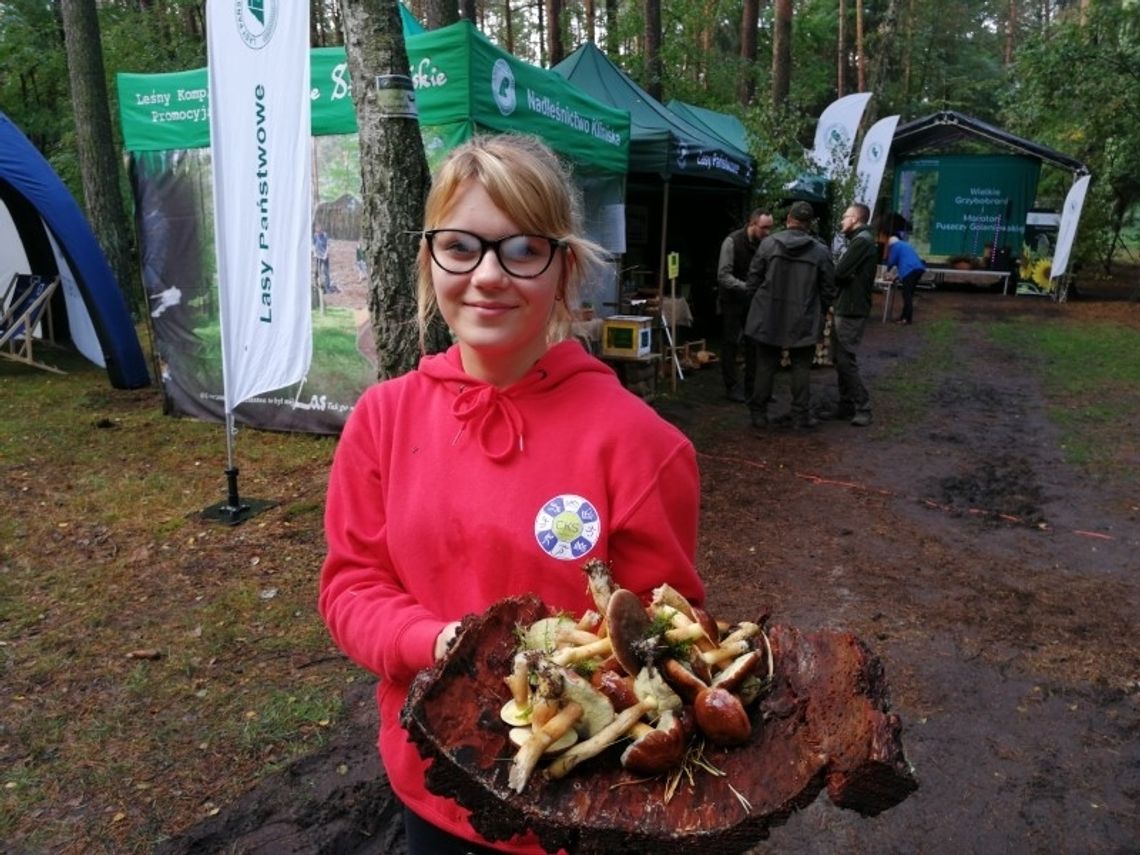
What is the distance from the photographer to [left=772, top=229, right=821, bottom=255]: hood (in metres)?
7.93

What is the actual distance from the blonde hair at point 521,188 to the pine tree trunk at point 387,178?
2749 millimetres

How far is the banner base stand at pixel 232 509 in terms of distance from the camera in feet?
19.1

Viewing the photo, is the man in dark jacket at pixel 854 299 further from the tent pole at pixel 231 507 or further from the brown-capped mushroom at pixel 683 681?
the brown-capped mushroom at pixel 683 681

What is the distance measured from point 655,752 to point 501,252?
2.73 ft

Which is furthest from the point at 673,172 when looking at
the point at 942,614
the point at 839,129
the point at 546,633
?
the point at 546,633

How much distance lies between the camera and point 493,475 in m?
1.51

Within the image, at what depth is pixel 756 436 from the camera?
8.26 metres

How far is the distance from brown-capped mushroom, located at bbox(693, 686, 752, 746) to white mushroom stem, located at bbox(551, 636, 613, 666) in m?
0.17

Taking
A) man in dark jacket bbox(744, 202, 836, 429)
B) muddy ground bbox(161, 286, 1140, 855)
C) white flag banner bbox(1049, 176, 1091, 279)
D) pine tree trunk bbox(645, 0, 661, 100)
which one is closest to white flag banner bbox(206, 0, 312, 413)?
muddy ground bbox(161, 286, 1140, 855)

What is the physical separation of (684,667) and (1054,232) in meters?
23.4

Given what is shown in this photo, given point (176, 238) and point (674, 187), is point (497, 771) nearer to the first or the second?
point (176, 238)

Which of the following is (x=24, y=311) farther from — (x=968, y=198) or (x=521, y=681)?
(x=968, y=198)

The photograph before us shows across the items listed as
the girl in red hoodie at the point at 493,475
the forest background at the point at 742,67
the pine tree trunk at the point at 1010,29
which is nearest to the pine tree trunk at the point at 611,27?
the forest background at the point at 742,67

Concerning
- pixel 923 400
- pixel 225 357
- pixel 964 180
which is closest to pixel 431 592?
pixel 225 357
